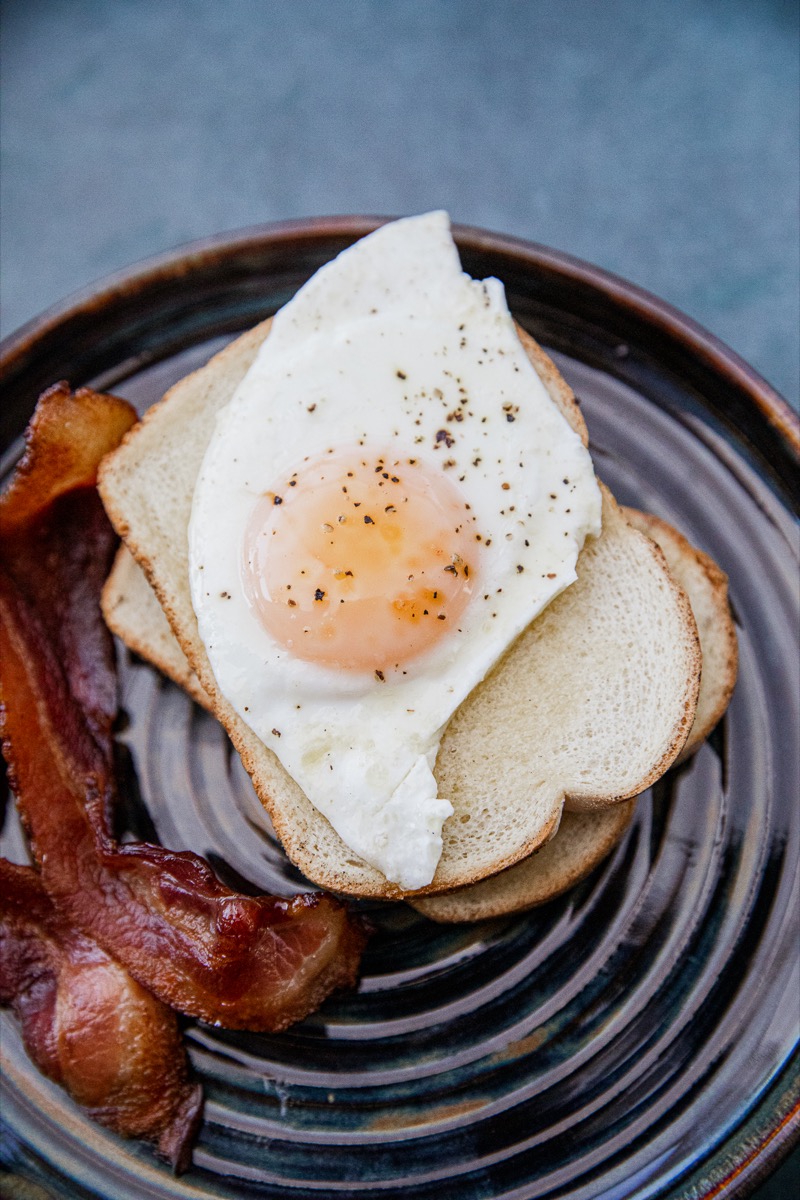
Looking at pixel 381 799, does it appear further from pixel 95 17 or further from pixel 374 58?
pixel 95 17

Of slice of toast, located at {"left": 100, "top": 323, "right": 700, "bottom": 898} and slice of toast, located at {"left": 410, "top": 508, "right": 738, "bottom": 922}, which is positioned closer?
slice of toast, located at {"left": 100, "top": 323, "right": 700, "bottom": 898}

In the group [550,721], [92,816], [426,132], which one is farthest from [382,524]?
[426,132]

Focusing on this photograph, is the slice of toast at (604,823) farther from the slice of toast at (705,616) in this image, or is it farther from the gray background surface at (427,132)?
the gray background surface at (427,132)

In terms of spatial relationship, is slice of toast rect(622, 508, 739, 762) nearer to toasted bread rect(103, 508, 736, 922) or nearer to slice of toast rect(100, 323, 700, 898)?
toasted bread rect(103, 508, 736, 922)

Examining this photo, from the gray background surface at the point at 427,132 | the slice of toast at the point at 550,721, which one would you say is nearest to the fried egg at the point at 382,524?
the slice of toast at the point at 550,721

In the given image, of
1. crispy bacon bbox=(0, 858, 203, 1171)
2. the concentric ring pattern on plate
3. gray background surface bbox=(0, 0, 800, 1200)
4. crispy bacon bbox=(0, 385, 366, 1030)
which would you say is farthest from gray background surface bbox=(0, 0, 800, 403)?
crispy bacon bbox=(0, 858, 203, 1171)

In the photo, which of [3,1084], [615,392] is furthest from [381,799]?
[615,392]
